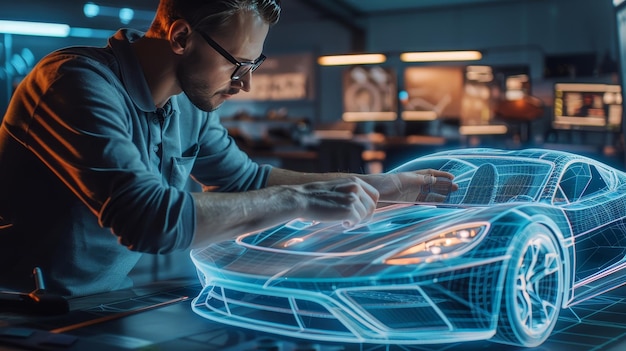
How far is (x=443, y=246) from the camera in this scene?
4.52ft

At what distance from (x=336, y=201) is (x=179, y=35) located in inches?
18.1

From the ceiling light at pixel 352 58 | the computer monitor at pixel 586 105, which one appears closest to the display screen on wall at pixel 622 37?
the computer monitor at pixel 586 105

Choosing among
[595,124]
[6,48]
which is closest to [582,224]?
[6,48]

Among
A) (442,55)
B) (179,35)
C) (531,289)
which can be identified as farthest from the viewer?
(442,55)

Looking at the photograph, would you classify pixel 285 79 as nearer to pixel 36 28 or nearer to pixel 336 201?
pixel 36 28

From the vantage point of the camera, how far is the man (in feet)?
4.33

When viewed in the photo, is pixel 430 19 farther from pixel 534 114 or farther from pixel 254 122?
pixel 534 114

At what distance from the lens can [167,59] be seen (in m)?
1.64

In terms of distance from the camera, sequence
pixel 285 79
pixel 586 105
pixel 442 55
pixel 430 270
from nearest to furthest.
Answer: pixel 430 270
pixel 442 55
pixel 586 105
pixel 285 79

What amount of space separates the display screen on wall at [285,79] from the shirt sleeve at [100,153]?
12247mm

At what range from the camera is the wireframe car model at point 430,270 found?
130 cm

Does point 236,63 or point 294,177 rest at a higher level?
point 236,63

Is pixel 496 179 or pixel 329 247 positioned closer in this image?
pixel 329 247

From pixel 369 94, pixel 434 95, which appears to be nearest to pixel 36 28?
pixel 369 94
